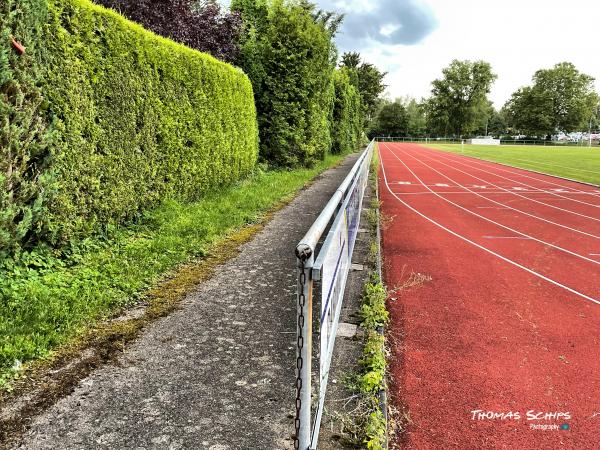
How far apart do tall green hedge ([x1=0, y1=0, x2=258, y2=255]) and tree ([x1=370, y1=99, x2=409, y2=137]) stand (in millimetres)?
97111

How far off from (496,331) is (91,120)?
18.5ft

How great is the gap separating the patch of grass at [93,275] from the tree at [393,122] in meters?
98.5

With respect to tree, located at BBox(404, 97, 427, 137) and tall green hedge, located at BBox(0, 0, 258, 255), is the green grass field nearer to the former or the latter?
tall green hedge, located at BBox(0, 0, 258, 255)

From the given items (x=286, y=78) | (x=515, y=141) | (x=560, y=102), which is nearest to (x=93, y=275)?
(x=286, y=78)

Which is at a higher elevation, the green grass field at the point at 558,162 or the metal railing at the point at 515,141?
the metal railing at the point at 515,141

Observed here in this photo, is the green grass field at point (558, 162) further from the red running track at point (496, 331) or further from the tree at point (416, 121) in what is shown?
the tree at point (416, 121)

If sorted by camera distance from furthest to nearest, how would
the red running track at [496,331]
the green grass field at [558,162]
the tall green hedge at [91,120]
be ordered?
the green grass field at [558,162]
the tall green hedge at [91,120]
the red running track at [496,331]

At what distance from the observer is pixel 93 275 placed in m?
4.85

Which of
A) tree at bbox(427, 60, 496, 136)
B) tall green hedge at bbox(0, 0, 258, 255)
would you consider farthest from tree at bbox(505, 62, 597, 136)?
tall green hedge at bbox(0, 0, 258, 255)

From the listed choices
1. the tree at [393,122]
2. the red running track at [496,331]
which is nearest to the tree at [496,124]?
the tree at [393,122]

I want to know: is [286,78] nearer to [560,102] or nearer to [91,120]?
[91,120]

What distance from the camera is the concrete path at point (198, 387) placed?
2.67 metres

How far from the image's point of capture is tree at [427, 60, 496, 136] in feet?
327

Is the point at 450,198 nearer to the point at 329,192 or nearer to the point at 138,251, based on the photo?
the point at 329,192
